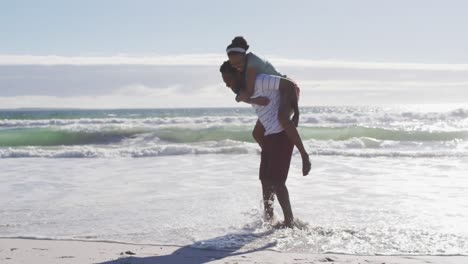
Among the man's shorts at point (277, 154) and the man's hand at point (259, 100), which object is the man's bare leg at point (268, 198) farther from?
the man's hand at point (259, 100)

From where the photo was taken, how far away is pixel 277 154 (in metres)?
4.44

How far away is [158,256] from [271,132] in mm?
1315

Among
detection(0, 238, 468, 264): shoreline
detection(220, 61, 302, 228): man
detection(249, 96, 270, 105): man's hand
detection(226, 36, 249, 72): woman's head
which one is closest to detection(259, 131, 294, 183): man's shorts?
detection(220, 61, 302, 228): man

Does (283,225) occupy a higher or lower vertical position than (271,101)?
lower

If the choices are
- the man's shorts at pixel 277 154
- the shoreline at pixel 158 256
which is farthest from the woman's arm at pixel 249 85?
the shoreline at pixel 158 256

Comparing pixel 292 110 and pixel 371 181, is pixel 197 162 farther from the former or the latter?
pixel 292 110

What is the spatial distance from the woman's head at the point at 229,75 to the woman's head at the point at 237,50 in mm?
58

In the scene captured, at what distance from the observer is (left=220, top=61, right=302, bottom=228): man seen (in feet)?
14.1

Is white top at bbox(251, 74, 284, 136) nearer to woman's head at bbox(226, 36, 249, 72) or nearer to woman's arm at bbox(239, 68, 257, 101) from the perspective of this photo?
woman's arm at bbox(239, 68, 257, 101)

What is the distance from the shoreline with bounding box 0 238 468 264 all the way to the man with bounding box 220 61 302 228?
726 millimetres

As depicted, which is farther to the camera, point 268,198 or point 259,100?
point 268,198

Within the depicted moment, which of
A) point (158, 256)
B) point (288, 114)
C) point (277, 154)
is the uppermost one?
point (288, 114)

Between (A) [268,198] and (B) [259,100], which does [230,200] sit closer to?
(A) [268,198]

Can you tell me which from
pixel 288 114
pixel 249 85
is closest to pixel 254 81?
pixel 249 85
